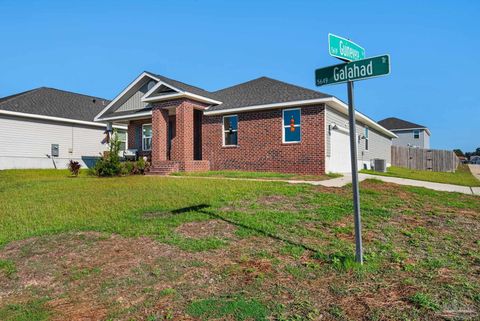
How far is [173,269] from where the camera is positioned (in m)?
4.41

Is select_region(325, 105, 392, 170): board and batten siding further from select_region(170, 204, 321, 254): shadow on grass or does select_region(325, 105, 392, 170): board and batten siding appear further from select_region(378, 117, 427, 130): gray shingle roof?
select_region(378, 117, 427, 130): gray shingle roof

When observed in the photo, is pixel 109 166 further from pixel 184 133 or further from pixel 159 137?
pixel 184 133

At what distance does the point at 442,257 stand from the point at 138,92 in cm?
2043

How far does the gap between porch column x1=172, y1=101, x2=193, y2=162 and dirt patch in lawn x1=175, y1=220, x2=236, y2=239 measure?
1122 cm

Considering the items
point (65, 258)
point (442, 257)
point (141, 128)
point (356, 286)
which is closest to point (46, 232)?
point (65, 258)

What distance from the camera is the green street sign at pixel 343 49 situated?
4234 millimetres

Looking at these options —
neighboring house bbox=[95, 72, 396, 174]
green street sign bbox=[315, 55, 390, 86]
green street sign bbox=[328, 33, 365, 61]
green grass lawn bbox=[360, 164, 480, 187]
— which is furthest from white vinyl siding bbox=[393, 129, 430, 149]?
green street sign bbox=[315, 55, 390, 86]

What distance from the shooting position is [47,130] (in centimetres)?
2420

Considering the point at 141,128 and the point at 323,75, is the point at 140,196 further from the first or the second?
the point at 141,128

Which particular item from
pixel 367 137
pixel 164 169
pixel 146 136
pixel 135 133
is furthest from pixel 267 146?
pixel 367 137

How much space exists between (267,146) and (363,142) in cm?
993

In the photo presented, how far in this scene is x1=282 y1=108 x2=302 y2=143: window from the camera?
52.0 ft

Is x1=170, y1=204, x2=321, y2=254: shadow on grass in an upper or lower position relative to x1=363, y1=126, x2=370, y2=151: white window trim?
lower

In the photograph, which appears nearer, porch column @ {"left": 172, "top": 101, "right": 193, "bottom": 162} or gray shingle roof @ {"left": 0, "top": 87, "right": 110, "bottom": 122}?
porch column @ {"left": 172, "top": 101, "right": 193, "bottom": 162}
